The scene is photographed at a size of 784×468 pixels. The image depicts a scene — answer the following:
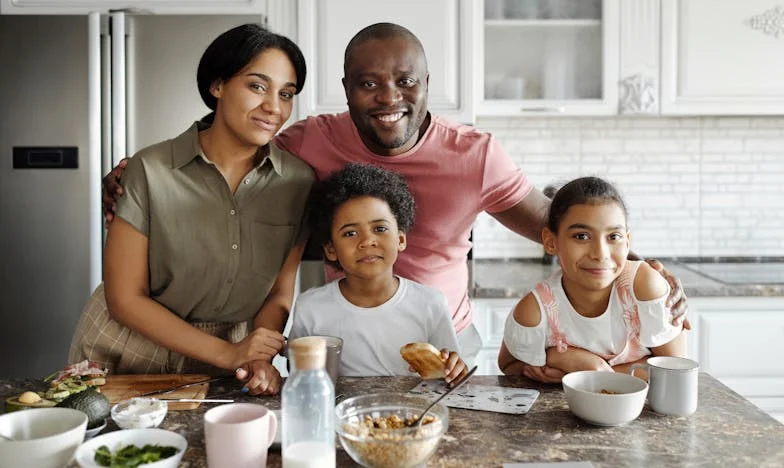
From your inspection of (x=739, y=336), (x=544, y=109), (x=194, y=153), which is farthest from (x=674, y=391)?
(x=544, y=109)

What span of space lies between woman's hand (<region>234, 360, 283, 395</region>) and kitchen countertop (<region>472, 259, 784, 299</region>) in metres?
1.48

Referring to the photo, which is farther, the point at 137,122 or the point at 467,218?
the point at 137,122

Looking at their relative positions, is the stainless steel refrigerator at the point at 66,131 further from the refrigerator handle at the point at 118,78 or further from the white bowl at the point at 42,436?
the white bowl at the point at 42,436

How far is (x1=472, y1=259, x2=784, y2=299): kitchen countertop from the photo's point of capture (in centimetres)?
281

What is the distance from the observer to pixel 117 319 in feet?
5.66

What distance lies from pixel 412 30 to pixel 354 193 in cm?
142

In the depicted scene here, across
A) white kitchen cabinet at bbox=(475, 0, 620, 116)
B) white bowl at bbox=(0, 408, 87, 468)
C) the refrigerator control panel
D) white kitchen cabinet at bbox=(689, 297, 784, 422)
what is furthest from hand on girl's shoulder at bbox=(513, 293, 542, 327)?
the refrigerator control panel

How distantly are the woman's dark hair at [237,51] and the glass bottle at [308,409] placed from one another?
2.94 feet

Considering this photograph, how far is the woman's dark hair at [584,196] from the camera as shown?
1.57 m

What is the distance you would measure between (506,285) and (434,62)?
3.12ft

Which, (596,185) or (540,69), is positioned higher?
(540,69)

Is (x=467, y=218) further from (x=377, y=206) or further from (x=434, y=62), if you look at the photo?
(x=434, y=62)

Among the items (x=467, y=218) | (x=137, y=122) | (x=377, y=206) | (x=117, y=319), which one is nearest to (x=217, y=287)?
(x=117, y=319)

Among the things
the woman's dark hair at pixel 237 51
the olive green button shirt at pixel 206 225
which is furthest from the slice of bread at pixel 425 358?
the woman's dark hair at pixel 237 51
